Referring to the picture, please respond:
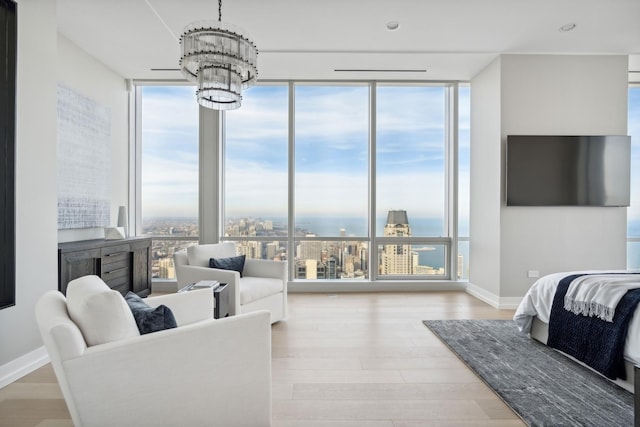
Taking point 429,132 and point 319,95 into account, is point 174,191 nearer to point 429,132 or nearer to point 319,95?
point 319,95

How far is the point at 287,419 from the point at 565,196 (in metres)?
4.23

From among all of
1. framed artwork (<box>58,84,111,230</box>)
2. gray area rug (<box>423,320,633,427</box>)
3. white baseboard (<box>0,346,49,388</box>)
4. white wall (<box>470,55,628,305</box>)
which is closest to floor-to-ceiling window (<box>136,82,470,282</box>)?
framed artwork (<box>58,84,111,230</box>)

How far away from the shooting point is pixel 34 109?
2828 millimetres

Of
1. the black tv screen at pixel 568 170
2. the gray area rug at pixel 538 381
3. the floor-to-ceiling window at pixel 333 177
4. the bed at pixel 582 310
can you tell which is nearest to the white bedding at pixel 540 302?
the bed at pixel 582 310

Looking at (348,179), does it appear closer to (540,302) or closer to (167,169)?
(167,169)

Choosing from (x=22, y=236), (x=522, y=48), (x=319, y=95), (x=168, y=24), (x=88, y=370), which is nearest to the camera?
(x=88, y=370)

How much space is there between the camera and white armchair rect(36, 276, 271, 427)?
152cm

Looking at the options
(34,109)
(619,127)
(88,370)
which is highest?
(619,127)

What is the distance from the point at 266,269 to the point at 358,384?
1.90 metres

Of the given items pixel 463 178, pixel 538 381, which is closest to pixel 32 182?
pixel 538 381

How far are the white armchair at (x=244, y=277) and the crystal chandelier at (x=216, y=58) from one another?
5.53 ft

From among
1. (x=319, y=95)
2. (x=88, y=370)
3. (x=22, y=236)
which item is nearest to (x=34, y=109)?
(x=22, y=236)

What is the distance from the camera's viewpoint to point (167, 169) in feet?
18.2

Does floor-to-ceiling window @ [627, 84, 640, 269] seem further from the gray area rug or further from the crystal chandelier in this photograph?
the crystal chandelier
